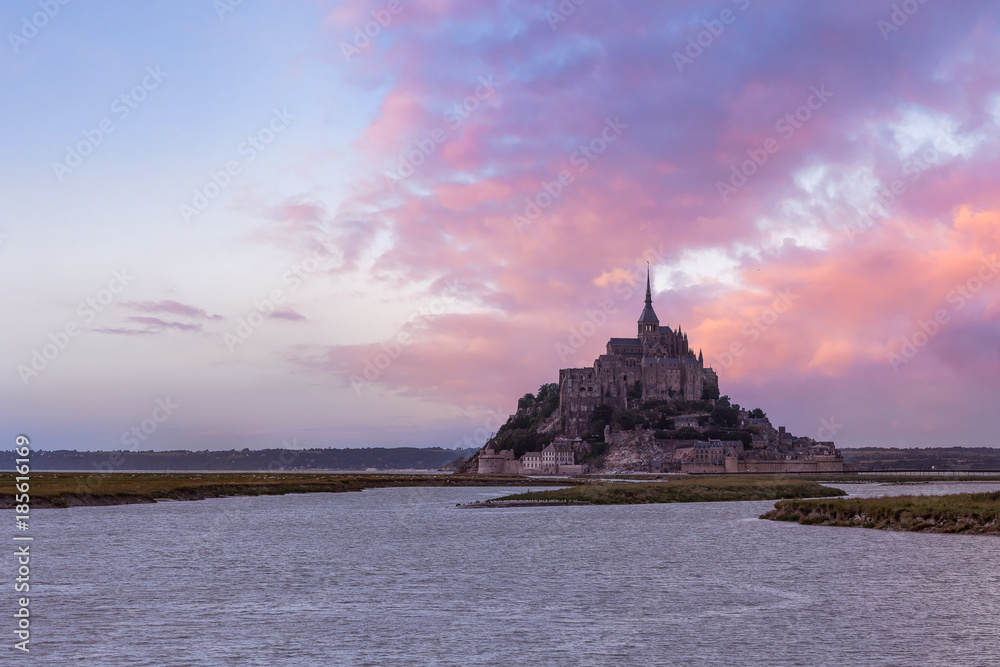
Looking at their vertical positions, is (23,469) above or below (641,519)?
above

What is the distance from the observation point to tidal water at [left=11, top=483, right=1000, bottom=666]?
987 inches

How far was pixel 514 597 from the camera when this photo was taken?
34.3 meters

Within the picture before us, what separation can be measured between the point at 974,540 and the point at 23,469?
147 ft

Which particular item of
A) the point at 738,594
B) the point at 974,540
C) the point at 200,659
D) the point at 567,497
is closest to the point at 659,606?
the point at 738,594

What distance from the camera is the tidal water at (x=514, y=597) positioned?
2506cm

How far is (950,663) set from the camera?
23.2m

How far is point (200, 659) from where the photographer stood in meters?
23.9

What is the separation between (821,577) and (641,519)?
3734cm

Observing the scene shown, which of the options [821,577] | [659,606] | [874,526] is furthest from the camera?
[874,526]

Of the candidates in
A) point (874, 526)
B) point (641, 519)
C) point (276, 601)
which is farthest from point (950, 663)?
point (641, 519)

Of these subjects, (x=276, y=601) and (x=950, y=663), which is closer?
(x=950, y=663)

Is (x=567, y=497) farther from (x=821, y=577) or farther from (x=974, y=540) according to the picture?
(x=821, y=577)

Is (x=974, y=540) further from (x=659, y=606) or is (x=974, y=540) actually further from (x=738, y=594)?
(x=659, y=606)

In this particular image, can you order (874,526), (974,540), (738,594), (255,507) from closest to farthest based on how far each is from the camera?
(738,594)
(974,540)
(874,526)
(255,507)
